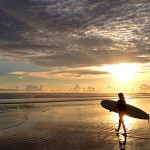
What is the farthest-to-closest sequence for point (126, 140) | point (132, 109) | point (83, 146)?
point (132, 109), point (126, 140), point (83, 146)

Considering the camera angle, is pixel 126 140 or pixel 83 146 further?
pixel 126 140

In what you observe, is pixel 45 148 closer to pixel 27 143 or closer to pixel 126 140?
pixel 27 143

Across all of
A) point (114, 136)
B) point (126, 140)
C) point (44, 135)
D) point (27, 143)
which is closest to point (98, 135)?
point (114, 136)

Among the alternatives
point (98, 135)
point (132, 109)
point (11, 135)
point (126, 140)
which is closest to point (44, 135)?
point (11, 135)

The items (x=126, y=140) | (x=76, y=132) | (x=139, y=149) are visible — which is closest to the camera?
(x=139, y=149)

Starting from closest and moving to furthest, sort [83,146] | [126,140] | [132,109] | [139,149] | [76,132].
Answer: [139,149]
[83,146]
[126,140]
[76,132]
[132,109]

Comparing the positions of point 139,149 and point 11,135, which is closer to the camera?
point 139,149

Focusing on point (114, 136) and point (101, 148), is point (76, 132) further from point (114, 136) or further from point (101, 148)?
point (101, 148)

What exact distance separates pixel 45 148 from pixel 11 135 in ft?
14.6

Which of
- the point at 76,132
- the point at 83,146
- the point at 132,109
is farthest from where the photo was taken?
the point at 132,109

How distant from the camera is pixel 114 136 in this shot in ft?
53.6

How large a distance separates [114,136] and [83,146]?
314 cm

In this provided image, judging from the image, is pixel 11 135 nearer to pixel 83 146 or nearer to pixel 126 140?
pixel 83 146

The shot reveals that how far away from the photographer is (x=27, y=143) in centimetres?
1464
